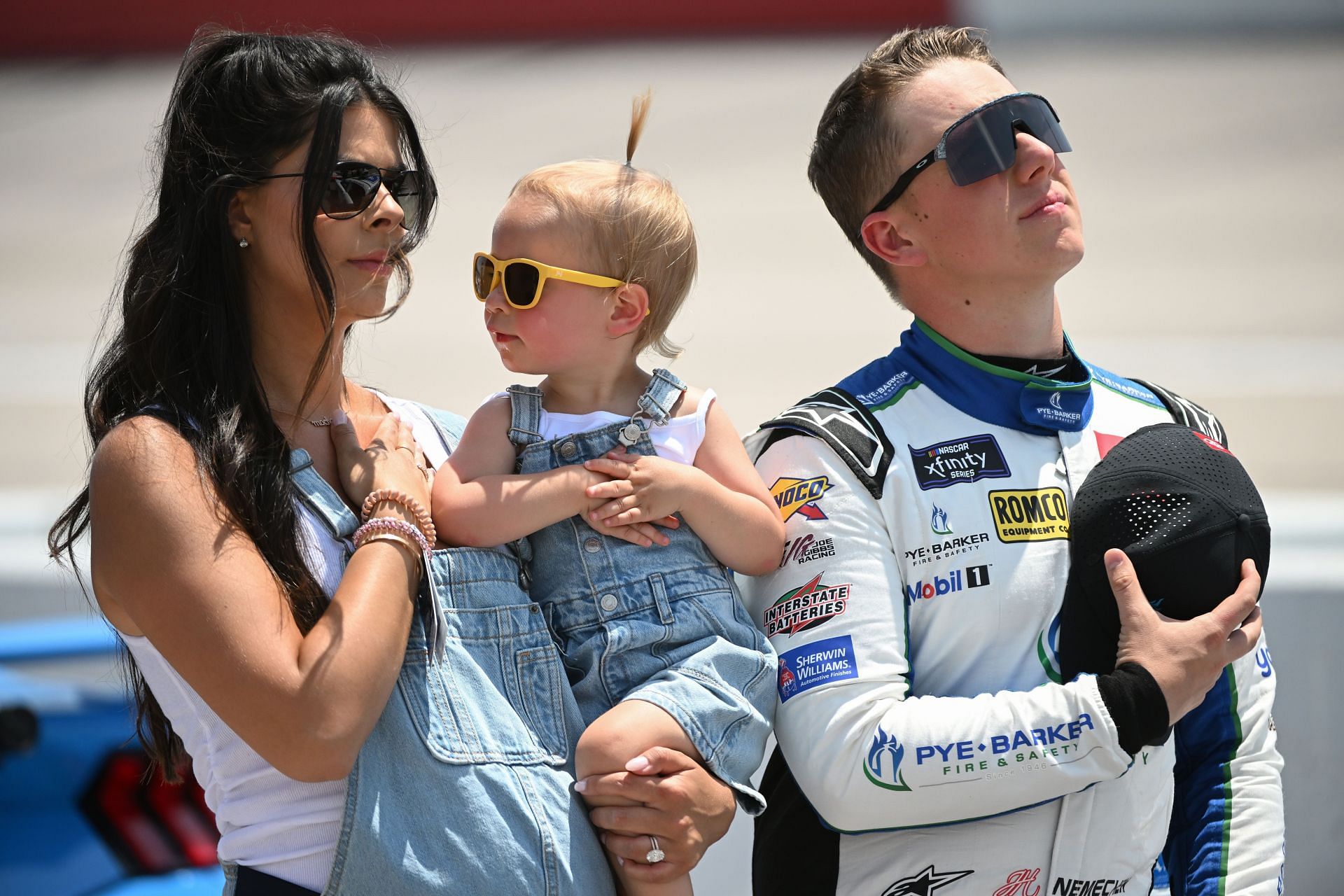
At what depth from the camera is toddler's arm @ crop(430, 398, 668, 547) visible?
2.24 meters

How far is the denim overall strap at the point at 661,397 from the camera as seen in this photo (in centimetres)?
242

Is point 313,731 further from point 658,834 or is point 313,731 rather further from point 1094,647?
point 1094,647

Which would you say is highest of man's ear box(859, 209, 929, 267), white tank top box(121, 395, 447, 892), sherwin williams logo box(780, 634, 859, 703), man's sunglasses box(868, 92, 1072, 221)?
man's sunglasses box(868, 92, 1072, 221)

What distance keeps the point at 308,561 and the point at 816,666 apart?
87 cm

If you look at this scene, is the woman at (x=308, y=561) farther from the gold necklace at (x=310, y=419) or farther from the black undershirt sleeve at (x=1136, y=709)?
the black undershirt sleeve at (x=1136, y=709)

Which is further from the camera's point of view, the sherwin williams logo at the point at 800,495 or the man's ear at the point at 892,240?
the man's ear at the point at 892,240

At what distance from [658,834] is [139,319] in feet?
4.01

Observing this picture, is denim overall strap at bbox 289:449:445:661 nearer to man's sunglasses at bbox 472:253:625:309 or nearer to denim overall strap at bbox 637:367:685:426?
man's sunglasses at bbox 472:253:625:309

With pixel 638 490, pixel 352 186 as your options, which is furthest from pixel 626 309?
pixel 352 186


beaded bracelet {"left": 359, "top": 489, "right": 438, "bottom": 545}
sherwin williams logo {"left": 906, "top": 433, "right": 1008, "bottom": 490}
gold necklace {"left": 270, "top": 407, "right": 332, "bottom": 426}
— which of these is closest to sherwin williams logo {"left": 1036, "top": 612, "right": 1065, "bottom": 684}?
Answer: sherwin williams logo {"left": 906, "top": 433, "right": 1008, "bottom": 490}

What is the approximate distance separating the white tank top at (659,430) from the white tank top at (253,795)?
1.64ft

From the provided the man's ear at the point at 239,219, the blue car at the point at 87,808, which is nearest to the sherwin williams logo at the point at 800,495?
the man's ear at the point at 239,219

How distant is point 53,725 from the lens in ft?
11.3

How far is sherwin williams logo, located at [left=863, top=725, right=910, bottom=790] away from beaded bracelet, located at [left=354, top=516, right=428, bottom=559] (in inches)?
31.7
